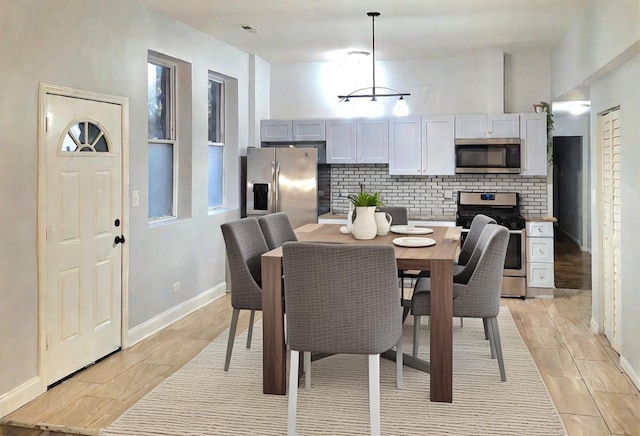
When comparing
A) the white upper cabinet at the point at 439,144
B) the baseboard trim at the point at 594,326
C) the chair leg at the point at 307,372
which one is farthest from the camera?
the white upper cabinet at the point at 439,144

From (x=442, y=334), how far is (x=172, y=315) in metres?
2.68

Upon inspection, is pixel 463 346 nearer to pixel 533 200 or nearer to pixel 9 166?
pixel 533 200

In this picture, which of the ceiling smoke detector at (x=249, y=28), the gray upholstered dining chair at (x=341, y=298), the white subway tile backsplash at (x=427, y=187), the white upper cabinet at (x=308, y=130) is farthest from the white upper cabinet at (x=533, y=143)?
the gray upholstered dining chair at (x=341, y=298)

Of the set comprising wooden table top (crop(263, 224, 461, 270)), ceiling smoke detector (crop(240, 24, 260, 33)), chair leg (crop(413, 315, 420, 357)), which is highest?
ceiling smoke detector (crop(240, 24, 260, 33))

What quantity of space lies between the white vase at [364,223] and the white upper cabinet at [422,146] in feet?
8.84

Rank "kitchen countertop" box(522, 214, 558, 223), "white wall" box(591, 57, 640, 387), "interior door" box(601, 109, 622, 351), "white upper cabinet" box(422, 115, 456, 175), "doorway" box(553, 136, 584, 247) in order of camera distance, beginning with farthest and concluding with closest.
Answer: "doorway" box(553, 136, 584, 247)
"white upper cabinet" box(422, 115, 456, 175)
"kitchen countertop" box(522, 214, 558, 223)
"interior door" box(601, 109, 622, 351)
"white wall" box(591, 57, 640, 387)

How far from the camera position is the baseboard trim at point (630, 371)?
3.45 m

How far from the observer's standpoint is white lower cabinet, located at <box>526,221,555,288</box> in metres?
6.00

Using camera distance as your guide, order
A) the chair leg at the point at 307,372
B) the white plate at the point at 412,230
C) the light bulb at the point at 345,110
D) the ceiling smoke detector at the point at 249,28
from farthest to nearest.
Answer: the light bulb at the point at 345,110 → the ceiling smoke detector at the point at 249,28 → the white plate at the point at 412,230 → the chair leg at the point at 307,372

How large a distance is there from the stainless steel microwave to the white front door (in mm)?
3739

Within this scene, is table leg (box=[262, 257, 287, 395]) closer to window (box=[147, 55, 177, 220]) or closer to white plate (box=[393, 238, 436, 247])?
white plate (box=[393, 238, 436, 247])

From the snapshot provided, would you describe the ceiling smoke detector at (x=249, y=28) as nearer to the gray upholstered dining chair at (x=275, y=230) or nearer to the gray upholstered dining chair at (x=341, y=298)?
the gray upholstered dining chair at (x=275, y=230)

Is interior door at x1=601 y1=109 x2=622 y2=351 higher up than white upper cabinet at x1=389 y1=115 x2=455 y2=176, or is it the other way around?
white upper cabinet at x1=389 y1=115 x2=455 y2=176

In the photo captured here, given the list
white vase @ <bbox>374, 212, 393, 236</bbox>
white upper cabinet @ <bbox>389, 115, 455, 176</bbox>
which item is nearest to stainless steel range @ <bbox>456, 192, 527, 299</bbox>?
white upper cabinet @ <bbox>389, 115, 455, 176</bbox>
